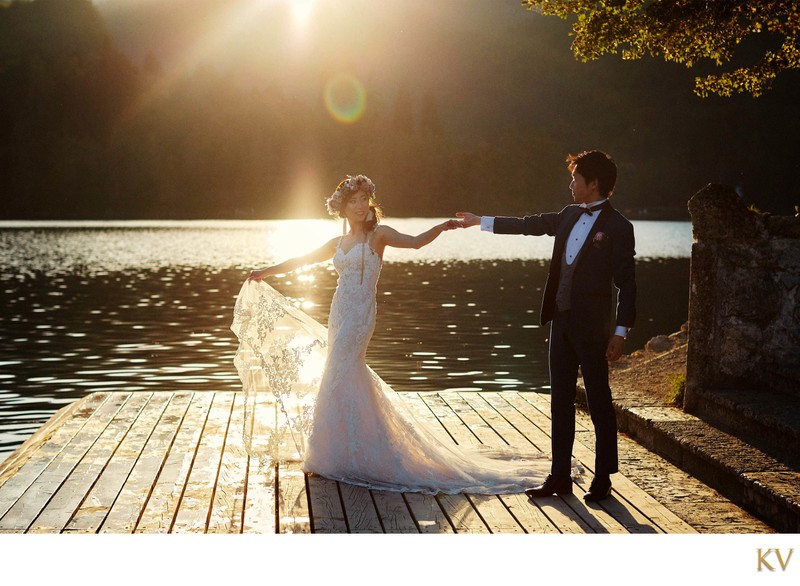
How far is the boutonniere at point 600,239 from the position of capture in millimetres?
6254

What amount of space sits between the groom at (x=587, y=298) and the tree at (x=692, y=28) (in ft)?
14.6

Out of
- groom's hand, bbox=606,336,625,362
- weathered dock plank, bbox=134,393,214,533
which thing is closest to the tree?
groom's hand, bbox=606,336,625,362

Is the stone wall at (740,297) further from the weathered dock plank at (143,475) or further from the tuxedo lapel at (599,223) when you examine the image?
the weathered dock plank at (143,475)

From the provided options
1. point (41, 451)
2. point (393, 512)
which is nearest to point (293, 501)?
point (393, 512)

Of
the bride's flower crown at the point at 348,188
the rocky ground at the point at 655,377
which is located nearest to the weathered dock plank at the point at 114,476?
the bride's flower crown at the point at 348,188

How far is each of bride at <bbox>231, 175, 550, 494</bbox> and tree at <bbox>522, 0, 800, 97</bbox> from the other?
435 cm

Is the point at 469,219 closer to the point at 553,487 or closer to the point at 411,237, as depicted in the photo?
the point at 411,237

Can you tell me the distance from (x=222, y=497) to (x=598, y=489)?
251cm

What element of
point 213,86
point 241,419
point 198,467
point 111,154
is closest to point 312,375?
point 198,467

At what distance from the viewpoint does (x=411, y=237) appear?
7.52 metres

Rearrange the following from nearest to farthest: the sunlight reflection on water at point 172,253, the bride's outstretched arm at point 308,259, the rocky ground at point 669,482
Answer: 1. the rocky ground at point 669,482
2. the bride's outstretched arm at point 308,259
3. the sunlight reflection on water at point 172,253

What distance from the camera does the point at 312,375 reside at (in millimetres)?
7918
